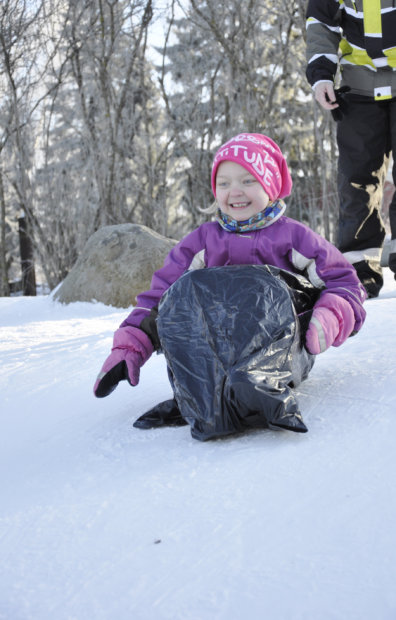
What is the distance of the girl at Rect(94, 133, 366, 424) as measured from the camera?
1.33 metres

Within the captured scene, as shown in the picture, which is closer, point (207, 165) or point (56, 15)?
point (56, 15)

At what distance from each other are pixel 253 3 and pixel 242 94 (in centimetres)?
76

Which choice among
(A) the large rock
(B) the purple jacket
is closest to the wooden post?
(A) the large rock

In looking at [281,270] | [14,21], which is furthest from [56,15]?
[281,270]

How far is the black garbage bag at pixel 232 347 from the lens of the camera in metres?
1.10

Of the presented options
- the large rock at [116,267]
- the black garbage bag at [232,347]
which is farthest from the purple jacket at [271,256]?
the large rock at [116,267]

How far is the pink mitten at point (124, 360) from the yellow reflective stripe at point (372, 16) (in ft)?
5.24

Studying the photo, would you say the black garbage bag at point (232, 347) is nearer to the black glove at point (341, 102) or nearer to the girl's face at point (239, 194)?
the girl's face at point (239, 194)

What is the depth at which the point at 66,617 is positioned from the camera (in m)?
0.67

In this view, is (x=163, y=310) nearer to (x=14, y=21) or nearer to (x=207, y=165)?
(x=14, y=21)

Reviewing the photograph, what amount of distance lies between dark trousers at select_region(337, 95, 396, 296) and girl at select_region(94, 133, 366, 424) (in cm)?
93

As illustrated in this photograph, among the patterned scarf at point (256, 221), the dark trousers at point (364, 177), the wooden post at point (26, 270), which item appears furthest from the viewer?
the wooden post at point (26, 270)

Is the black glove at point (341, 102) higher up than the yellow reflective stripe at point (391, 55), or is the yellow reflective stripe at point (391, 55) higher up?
the yellow reflective stripe at point (391, 55)

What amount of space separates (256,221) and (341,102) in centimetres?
112
